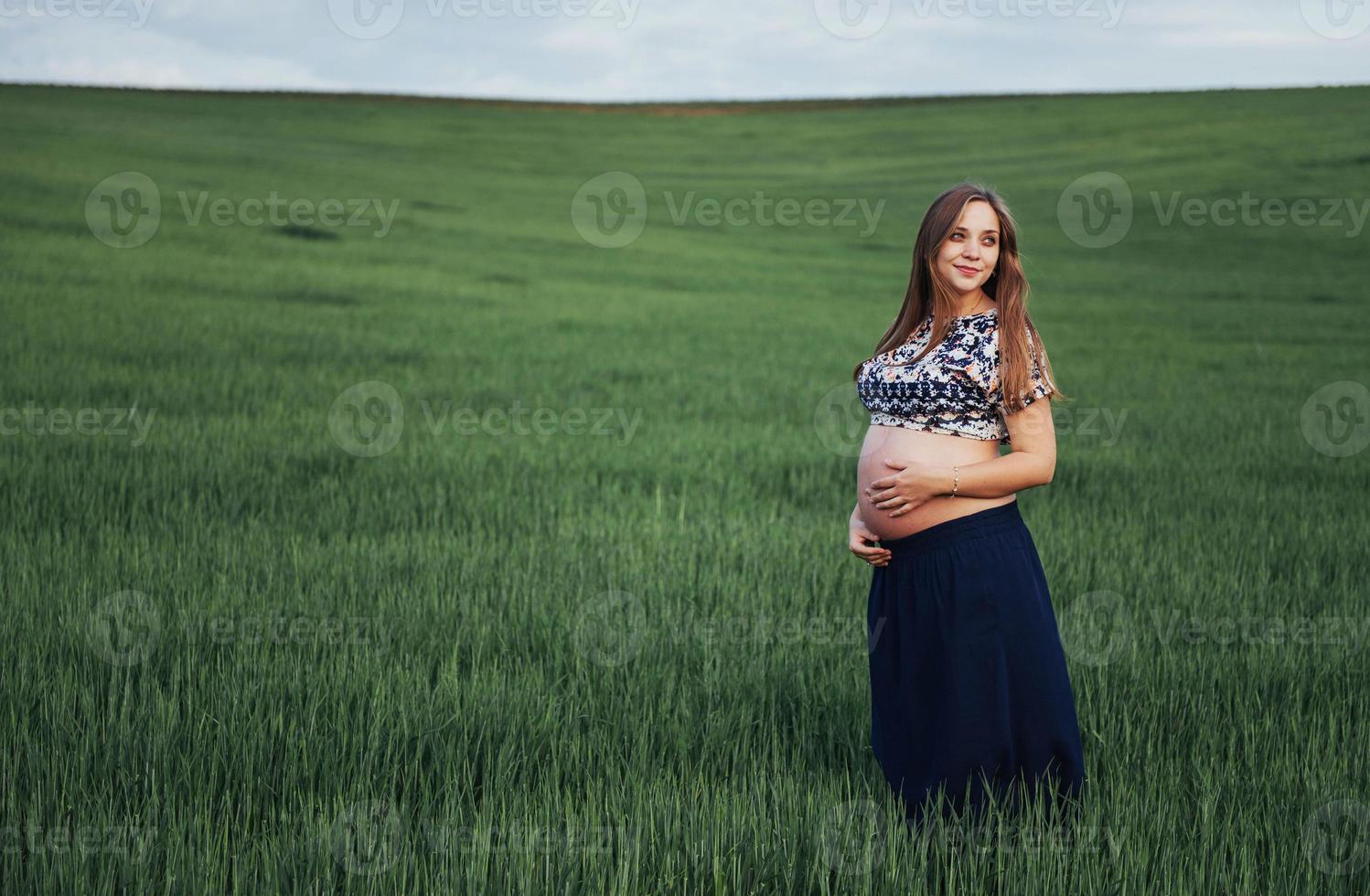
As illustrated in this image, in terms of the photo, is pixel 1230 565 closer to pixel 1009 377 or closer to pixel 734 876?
pixel 1009 377

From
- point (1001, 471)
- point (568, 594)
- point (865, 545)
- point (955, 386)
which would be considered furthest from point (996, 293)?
point (568, 594)

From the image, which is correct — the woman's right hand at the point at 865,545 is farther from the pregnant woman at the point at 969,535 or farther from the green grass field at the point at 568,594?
the green grass field at the point at 568,594

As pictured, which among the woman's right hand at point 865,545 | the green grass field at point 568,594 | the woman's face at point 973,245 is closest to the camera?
the green grass field at point 568,594

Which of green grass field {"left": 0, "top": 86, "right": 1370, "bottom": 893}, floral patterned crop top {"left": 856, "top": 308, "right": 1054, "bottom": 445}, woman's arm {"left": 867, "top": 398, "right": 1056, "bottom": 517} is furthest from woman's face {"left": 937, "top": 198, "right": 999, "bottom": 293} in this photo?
green grass field {"left": 0, "top": 86, "right": 1370, "bottom": 893}

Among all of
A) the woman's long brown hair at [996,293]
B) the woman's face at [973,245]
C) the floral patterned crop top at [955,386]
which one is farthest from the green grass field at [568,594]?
the woman's face at [973,245]

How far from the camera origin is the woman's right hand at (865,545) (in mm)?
2693

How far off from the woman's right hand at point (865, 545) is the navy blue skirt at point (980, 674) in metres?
0.04

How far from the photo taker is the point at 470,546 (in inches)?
209

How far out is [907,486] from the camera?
251 centimetres

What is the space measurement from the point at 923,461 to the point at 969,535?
0.22 m

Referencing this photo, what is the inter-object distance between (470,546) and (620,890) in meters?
3.28

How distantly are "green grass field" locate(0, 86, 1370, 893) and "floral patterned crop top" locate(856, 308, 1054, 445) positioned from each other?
3.28 feet

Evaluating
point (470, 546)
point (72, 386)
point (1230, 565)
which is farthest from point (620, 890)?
point (72, 386)

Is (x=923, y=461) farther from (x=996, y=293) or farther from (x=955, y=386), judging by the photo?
(x=996, y=293)
